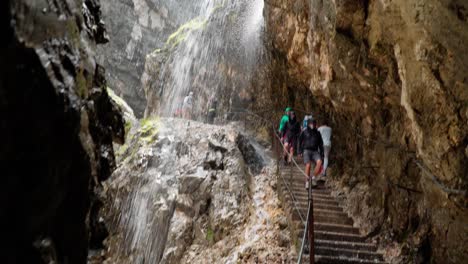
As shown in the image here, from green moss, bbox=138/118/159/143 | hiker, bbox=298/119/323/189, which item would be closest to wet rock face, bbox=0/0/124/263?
hiker, bbox=298/119/323/189

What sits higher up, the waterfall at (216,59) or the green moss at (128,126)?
the waterfall at (216,59)

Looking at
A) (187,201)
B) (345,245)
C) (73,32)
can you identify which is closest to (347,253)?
(345,245)

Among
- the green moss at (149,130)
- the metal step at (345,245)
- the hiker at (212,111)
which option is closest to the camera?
the metal step at (345,245)

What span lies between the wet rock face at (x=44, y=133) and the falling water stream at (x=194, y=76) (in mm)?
7277

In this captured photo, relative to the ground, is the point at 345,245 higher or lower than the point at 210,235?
higher

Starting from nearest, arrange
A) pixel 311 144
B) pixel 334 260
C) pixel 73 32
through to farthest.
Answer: pixel 73 32, pixel 334 260, pixel 311 144

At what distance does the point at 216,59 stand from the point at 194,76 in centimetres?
171

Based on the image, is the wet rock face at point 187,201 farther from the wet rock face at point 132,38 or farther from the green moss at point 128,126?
the wet rock face at point 132,38

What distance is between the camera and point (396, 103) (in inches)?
317

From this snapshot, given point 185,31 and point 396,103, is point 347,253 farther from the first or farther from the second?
point 185,31

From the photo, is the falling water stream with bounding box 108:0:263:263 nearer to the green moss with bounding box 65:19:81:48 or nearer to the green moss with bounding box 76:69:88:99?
the green moss with bounding box 76:69:88:99

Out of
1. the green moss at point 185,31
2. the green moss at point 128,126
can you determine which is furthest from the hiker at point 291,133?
the green moss at point 185,31

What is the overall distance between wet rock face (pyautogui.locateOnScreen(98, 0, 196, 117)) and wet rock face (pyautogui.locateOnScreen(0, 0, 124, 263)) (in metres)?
28.5

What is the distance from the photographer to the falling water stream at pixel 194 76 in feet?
39.2
